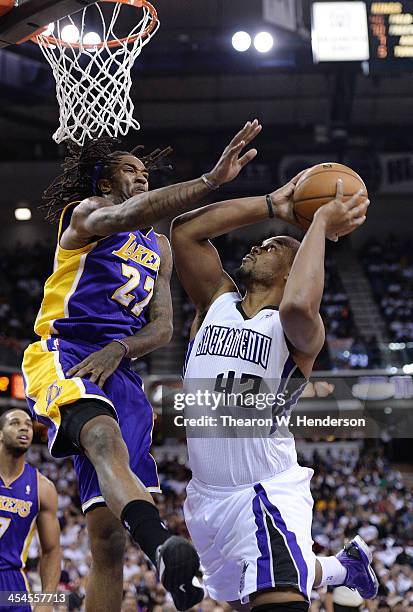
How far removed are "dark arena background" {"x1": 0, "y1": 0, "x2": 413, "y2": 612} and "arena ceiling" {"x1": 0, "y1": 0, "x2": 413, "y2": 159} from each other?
36 mm

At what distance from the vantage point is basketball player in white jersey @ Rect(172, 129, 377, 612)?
316 centimetres

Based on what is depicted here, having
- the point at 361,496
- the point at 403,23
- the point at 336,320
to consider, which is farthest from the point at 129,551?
the point at 336,320

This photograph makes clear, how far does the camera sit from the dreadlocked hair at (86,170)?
12.6ft

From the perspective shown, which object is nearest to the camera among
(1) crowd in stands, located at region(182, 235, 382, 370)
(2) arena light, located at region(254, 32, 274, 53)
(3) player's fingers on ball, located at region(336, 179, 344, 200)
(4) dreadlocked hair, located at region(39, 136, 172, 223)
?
(3) player's fingers on ball, located at region(336, 179, 344, 200)

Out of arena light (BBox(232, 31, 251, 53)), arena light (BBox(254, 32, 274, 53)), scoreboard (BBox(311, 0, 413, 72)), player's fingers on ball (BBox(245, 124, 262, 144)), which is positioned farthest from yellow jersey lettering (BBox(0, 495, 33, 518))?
arena light (BBox(232, 31, 251, 53))

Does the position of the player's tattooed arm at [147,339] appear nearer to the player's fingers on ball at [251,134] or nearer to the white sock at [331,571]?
the player's fingers on ball at [251,134]

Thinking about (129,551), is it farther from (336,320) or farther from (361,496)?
(336,320)

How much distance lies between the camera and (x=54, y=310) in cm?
365

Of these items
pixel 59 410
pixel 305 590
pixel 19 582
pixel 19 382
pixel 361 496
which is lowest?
pixel 361 496

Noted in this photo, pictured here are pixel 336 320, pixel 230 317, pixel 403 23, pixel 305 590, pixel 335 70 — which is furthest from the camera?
pixel 336 320

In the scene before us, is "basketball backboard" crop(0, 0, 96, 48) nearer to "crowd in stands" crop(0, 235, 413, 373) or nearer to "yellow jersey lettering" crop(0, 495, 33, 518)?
"yellow jersey lettering" crop(0, 495, 33, 518)

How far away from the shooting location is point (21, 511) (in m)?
5.25

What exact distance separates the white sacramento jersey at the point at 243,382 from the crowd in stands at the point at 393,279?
13210mm

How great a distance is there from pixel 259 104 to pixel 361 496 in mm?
9510
